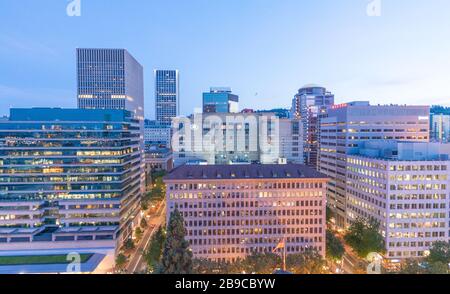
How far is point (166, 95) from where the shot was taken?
8350 centimetres

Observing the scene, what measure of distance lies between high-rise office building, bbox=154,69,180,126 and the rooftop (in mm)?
59251

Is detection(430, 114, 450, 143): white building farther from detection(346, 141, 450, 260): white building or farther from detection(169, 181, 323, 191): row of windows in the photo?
detection(169, 181, 323, 191): row of windows

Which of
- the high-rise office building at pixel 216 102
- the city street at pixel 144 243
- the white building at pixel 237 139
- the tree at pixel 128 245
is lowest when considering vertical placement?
the city street at pixel 144 243

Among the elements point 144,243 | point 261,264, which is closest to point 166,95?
point 144,243

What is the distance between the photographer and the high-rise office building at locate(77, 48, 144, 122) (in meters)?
38.2

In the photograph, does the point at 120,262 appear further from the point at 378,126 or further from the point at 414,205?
the point at 378,126

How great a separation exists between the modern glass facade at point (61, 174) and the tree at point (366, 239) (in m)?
16.2

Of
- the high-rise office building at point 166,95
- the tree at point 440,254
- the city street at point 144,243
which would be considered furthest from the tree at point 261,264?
the high-rise office building at point 166,95

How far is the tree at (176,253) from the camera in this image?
596cm

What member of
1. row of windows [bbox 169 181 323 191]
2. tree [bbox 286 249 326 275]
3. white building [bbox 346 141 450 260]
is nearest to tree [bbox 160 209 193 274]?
tree [bbox 286 249 326 275]

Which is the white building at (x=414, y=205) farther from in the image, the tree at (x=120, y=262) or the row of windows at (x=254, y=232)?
the tree at (x=120, y=262)

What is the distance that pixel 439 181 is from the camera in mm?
19750
